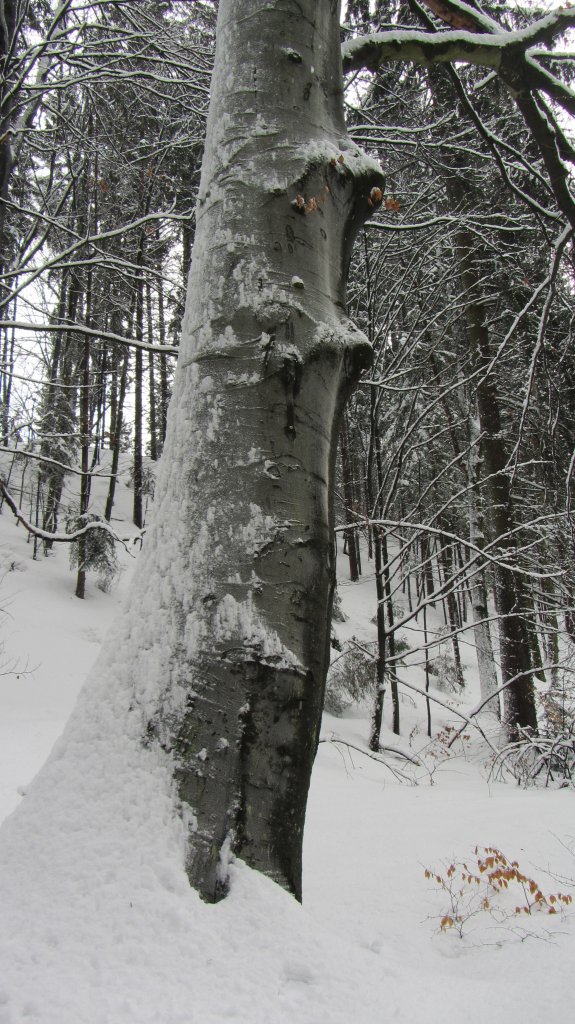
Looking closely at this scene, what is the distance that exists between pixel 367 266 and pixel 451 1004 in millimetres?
5487

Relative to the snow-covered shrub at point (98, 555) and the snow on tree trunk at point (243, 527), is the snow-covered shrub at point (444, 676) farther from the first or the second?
the snow on tree trunk at point (243, 527)

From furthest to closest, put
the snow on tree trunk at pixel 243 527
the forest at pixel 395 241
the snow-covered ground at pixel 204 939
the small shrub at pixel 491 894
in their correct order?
1. the forest at pixel 395 241
2. the small shrub at pixel 491 894
3. the snow on tree trunk at pixel 243 527
4. the snow-covered ground at pixel 204 939

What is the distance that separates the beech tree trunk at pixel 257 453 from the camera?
919 millimetres

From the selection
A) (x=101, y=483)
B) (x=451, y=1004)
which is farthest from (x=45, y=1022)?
(x=101, y=483)

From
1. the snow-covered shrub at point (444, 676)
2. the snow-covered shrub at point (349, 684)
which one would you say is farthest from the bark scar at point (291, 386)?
the snow-covered shrub at point (444, 676)

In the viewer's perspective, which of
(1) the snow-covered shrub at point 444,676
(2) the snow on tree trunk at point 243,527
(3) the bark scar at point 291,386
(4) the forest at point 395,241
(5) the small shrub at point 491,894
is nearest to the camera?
(2) the snow on tree trunk at point 243,527

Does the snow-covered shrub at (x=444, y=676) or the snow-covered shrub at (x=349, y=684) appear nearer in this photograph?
the snow-covered shrub at (x=349, y=684)

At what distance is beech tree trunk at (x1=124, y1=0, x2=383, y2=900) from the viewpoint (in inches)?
36.2

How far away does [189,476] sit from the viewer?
1.07 metres

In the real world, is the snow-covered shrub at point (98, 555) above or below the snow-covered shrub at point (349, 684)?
above

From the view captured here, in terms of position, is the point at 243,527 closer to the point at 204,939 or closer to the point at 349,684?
the point at 204,939

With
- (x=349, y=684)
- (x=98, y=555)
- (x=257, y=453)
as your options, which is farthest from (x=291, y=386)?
(x=98, y=555)

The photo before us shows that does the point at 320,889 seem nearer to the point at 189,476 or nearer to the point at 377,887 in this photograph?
the point at 377,887

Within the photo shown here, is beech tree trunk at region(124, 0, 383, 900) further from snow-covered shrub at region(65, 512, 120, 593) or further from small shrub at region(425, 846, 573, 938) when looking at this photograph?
snow-covered shrub at region(65, 512, 120, 593)
